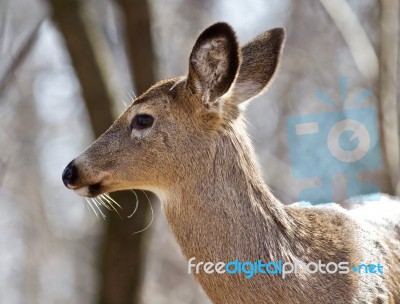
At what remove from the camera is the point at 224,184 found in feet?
15.4

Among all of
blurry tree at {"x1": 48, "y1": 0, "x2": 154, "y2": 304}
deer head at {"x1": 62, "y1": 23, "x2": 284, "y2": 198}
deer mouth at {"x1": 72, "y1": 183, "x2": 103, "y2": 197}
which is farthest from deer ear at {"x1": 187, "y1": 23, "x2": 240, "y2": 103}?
blurry tree at {"x1": 48, "y1": 0, "x2": 154, "y2": 304}

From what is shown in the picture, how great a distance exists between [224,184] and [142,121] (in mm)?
582

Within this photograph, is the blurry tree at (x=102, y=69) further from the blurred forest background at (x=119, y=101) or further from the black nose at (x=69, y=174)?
the black nose at (x=69, y=174)

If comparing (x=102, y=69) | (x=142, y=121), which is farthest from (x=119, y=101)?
(x=142, y=121)

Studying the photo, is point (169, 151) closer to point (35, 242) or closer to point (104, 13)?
point (104, 13)

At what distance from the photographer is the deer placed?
454 centimetres

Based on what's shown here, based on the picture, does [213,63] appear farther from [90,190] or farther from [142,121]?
[90,190]

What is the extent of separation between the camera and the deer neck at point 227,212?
180 inches

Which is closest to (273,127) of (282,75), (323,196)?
(282,75)

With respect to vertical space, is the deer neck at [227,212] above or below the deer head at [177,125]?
below

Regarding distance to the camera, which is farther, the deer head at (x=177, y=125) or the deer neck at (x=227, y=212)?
the deer head at (x=177, y=125)

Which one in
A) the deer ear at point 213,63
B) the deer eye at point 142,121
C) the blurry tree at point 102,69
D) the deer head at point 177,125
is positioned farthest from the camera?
the blurry tree at point 102,69

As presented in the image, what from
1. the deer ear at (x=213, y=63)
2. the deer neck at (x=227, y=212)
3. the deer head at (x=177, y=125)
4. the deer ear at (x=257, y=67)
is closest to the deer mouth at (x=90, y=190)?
the deer head at (x=177, y=125)

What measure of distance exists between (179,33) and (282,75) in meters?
1.91
